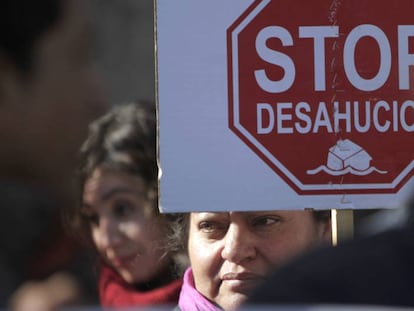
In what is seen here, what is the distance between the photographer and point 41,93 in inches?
92.7

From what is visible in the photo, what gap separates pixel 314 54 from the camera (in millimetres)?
2975

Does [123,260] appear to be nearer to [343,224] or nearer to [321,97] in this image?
[343,224]

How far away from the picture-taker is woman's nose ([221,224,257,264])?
3256 millimetres

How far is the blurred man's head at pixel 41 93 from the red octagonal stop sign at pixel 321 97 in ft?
1.99

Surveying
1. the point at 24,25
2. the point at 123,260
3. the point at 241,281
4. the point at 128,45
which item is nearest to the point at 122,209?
the point at 123,260

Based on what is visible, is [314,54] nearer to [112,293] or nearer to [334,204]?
[334,204]

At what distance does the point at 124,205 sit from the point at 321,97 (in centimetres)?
135

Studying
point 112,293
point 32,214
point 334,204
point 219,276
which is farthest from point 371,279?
point 112,293

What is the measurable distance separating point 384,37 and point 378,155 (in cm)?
25

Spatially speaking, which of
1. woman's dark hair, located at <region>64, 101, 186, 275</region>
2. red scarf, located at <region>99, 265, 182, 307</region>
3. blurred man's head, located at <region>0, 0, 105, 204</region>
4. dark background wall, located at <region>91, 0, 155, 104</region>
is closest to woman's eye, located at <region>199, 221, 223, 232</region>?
red scarf, located at <region>99, 265, 182, 307</region>

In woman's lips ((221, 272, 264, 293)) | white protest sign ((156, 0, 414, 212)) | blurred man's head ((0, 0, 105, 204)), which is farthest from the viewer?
woman's lips ((221, 272, 264, 293))

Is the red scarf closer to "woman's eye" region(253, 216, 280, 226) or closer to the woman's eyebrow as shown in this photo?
the woman's eyebrow

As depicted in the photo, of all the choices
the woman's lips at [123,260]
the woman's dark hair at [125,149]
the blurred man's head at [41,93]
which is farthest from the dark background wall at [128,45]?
the blurred man's head at [41,93]

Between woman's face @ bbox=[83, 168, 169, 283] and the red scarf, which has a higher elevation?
woman's face @ bbox=[83, 168, 169, 283]
